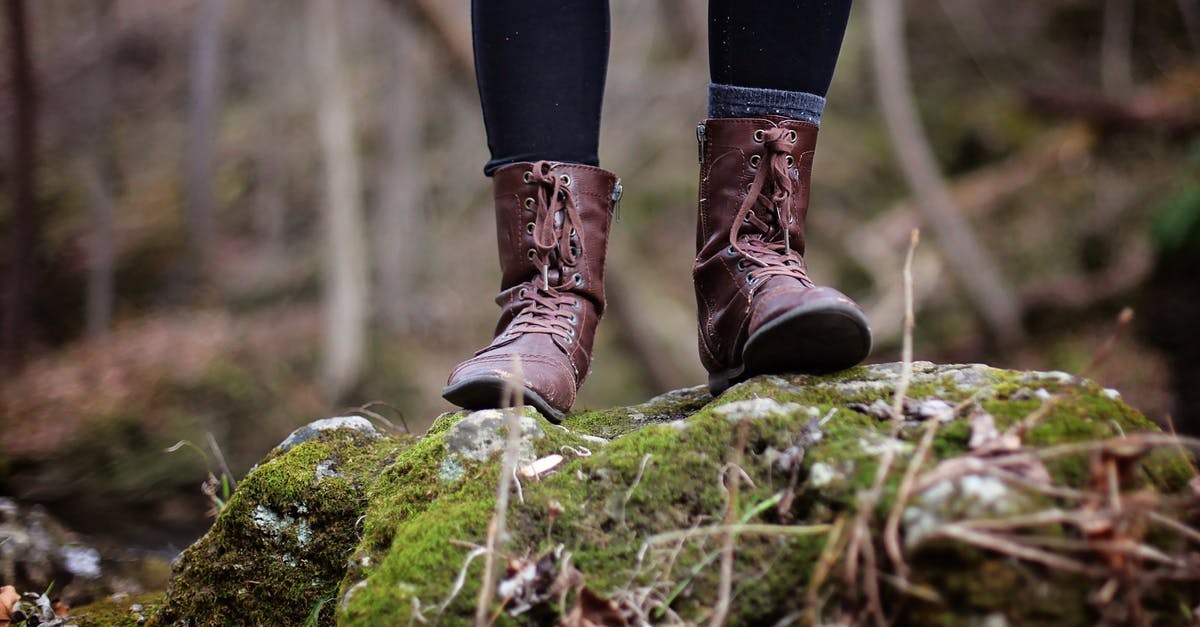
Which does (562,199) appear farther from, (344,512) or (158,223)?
(158,223)

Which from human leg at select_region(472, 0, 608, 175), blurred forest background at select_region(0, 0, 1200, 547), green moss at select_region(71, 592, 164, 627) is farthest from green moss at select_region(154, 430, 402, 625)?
blurred forest background at select_region(0, 0, 1200, 547)

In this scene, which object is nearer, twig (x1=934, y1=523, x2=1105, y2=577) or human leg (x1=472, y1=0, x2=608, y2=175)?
twig (x1=934, y1=523, x2=1105, y2=577)

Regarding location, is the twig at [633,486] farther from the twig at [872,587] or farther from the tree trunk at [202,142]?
the tree trunk at [202,142]

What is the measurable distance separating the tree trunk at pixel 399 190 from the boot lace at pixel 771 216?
924cm

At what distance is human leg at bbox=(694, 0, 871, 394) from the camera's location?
63.4 inches

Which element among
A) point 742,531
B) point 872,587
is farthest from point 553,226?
point 872,587

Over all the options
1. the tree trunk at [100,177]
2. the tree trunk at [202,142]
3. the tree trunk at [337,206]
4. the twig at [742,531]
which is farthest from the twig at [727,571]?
the tree trunk at [202,142]

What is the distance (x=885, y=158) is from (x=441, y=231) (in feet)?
21.3

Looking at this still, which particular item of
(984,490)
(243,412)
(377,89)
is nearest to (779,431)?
(984,490)

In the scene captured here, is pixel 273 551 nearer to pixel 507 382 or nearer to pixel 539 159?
pixel 507 382

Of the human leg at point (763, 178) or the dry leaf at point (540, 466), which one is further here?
the human leg at point (763, 178)

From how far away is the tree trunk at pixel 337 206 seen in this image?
9078 mm

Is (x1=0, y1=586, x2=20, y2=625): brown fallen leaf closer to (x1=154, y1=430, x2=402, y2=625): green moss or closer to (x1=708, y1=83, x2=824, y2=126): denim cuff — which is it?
(x1=154, y1=430, x2=402, y2=625): green moss

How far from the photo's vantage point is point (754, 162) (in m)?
1.71
